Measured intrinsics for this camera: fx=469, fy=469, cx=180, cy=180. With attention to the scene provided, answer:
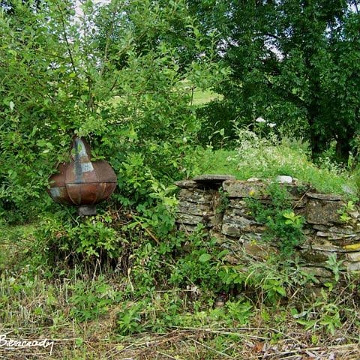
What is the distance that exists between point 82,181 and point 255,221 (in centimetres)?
134

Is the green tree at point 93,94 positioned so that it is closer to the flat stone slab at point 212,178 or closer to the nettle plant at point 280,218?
the flat stone slab at point 212,178

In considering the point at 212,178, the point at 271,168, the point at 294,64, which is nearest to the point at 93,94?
the point at 212,178

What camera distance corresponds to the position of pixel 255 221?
3.45 m

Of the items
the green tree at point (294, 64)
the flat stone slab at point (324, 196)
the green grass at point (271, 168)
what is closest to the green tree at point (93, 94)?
the green grass at point (271, 168)

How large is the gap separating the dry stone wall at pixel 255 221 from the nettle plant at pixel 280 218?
1.9 inches

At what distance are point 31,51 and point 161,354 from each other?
2276mm

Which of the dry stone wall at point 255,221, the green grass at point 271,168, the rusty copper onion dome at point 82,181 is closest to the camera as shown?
the dry stone wall at point 255,221

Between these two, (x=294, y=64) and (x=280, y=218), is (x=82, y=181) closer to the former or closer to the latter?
(x=280, y=218)

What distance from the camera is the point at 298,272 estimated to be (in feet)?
10.4

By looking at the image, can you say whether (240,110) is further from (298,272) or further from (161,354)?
(161,354)

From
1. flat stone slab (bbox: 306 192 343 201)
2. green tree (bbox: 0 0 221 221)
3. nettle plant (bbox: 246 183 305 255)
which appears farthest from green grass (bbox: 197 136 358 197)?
green tree (bbox: 0 0 221 221)

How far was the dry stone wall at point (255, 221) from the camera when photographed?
3170 mm

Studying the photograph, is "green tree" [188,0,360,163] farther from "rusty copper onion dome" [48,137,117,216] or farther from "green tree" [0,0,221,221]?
"rusty copper onion dome" [48,137,117,216]

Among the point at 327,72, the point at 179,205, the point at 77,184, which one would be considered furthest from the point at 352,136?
the point at 77,184
